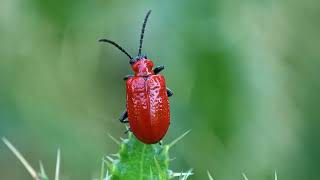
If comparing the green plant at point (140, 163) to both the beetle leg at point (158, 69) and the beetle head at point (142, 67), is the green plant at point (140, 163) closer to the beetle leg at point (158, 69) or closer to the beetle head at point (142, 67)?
the beetle head at point (142, 67)

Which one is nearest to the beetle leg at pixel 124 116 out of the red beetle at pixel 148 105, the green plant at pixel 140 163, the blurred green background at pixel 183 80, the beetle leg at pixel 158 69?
the red beetle at pixel 148 105

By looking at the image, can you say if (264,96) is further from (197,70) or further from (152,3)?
(152,3)

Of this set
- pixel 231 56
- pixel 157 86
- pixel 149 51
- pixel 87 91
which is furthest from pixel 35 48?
pixel 157 86

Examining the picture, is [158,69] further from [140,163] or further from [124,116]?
[140,163]

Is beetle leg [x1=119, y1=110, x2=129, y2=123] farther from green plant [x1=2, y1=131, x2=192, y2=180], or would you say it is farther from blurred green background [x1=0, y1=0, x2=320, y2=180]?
blurred green background [x1=0, y1=0, x2=320, y2=180]

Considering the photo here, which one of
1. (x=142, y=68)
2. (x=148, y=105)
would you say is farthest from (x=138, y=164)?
(x=142, y=68)

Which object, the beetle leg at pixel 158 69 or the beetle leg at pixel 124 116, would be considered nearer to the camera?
the beetle leg at pixel 124 116
